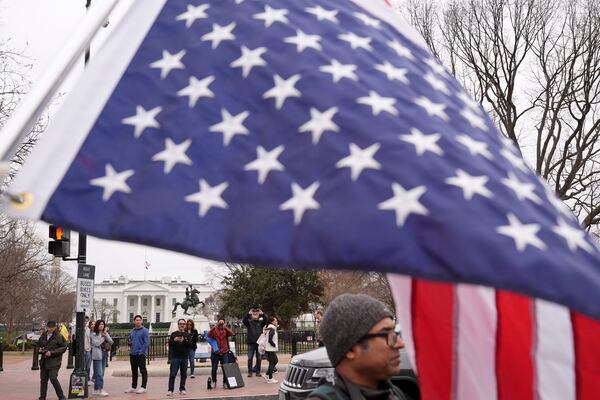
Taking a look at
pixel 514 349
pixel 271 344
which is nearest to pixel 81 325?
pixel 271 344

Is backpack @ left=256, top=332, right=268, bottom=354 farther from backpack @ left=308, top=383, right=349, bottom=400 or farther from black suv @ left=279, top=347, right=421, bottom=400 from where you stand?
backpack @ left=308, top=383, right=349, bottom=400

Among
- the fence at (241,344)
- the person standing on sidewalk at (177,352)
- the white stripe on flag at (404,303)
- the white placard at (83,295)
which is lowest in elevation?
the fence at (241,344)

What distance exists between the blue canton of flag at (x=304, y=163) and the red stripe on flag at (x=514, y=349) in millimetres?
606

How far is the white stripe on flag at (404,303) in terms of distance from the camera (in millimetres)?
2672

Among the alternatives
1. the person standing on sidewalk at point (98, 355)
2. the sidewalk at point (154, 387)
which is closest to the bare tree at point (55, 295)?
the sidewalk at point (154, 387)

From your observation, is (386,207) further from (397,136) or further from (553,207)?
(553,207)

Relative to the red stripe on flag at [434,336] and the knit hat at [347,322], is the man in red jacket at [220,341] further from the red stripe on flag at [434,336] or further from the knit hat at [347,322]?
the red stripe on flag at [434,336]

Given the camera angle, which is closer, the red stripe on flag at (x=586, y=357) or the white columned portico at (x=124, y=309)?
the red stripe on flag at (x=586, y=357)

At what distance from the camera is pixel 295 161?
2.00 meters

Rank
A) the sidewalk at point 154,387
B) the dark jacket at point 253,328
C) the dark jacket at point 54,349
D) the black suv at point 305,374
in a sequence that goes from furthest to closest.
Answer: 1. the dark jacket at point 253,328
2. the sidewalk at point 154,387
3. the dark jacket at point 54,349
4. the black suv at point 305,374

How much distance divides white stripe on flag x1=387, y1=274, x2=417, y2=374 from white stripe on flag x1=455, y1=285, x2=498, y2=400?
0.18 meters

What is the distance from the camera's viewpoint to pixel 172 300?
14900 cm

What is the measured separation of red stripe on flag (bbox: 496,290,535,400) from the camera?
2.54 metres

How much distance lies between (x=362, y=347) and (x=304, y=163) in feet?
3.30
